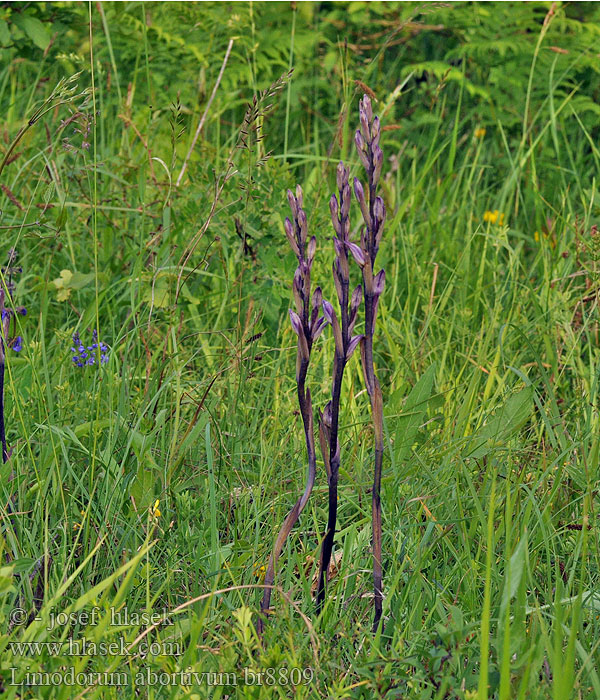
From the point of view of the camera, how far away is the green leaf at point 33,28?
340cm

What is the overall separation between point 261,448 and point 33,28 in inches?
97.8

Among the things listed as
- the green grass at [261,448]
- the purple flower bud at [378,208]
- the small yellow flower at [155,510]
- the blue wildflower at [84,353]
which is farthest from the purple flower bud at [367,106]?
the blue wildflower at [84,353]

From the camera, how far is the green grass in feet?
4.42

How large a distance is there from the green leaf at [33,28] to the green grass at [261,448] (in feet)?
0.04

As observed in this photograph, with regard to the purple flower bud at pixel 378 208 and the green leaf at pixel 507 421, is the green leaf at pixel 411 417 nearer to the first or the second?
the green leaf at pixel 507 421

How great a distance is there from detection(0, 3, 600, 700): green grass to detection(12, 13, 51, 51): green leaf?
0.04 feet

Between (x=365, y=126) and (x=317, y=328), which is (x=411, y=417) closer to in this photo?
(x=317, y=328)

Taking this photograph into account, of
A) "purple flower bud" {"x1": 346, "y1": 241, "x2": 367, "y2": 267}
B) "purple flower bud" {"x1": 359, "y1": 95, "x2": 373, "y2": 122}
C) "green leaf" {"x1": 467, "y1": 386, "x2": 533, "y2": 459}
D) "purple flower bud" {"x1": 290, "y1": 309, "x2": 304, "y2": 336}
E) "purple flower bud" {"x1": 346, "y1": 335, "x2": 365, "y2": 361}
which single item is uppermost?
"purple flower bud" {"x1": 359, "y1": 95, "x2": 373, "y2": 122}

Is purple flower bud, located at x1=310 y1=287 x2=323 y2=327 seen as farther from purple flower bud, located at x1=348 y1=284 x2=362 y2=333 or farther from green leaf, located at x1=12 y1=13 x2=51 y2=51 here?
green leaf, located at x1=12 y1=13 x2=51 y2=51

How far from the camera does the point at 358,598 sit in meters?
1.55

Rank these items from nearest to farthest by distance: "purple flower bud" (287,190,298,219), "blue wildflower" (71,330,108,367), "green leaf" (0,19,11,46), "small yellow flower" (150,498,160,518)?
"purple flower bud" (287,190,298,219)
"small yellow flower" (150,498,160,518)
"blue wildflower" (71,330,108,367)
"green leaf" (0,19,11,46)

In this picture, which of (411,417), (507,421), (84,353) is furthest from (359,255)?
(84,353)

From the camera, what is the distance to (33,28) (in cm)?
344

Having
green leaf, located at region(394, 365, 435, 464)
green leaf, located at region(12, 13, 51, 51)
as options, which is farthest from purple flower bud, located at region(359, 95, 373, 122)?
green leaf, located at region(12, 13, 51, 51)
